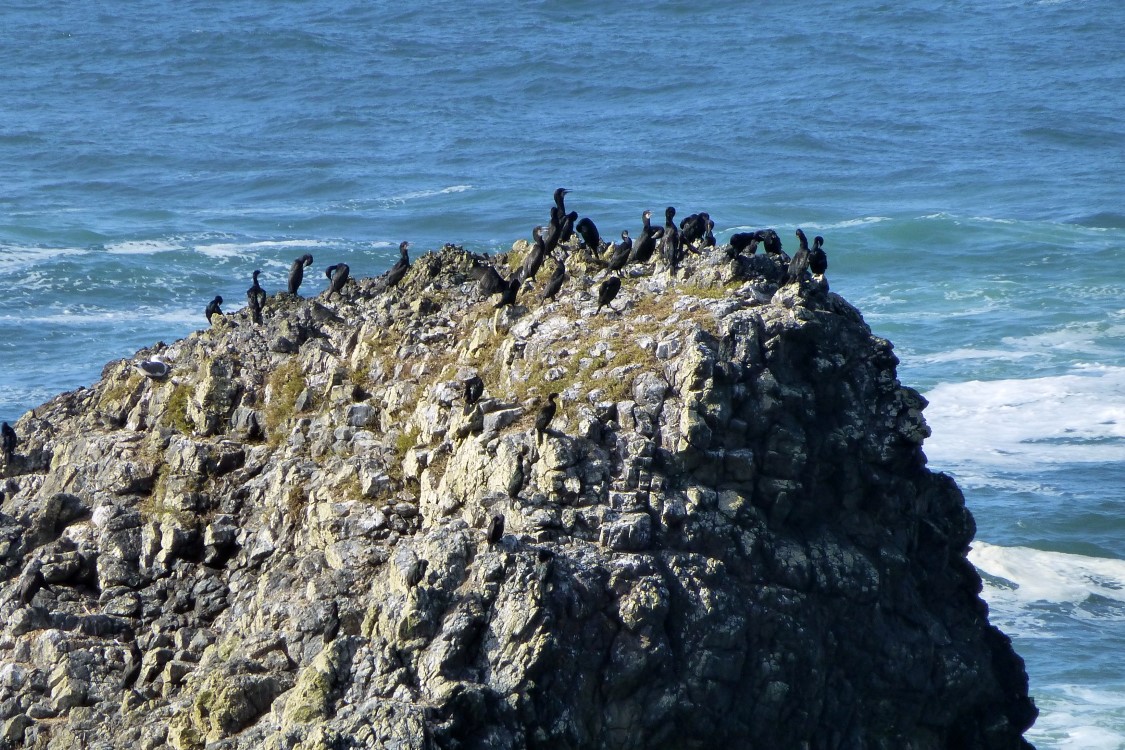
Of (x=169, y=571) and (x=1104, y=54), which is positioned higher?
(x=1104, y=54)

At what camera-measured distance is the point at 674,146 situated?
9375 centimetres

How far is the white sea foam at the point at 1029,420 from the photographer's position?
5147 centimetres

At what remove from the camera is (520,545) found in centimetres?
2134

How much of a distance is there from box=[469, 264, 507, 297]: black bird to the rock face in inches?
10.8

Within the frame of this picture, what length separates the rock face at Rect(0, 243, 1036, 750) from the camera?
2083 cm

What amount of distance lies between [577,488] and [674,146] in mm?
73358

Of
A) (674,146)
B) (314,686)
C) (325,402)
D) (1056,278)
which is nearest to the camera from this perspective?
(314,686)

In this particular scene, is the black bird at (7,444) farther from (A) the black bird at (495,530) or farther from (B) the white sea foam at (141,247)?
(B) the white sea foam at (141,247)

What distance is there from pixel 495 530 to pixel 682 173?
6946cm

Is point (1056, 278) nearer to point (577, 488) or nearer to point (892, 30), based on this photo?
point (892, 30)

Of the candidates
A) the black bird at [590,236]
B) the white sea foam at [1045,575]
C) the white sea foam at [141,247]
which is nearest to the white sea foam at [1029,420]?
the white sea foam at [1045,575]

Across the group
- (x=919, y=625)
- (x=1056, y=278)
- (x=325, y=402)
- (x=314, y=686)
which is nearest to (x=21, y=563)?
(x=325, y=402)

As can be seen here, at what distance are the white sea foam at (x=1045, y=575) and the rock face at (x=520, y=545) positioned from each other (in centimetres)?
1628

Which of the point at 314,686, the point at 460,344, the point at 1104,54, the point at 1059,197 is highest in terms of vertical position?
the point at 1104,54
